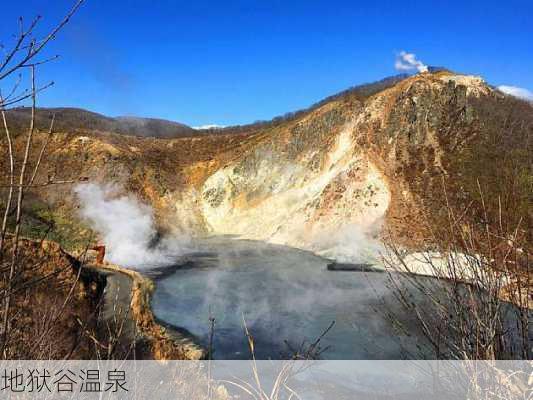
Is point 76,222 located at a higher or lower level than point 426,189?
lower

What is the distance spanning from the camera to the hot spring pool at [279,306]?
14.0 m

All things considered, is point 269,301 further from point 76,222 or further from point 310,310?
point 76,222

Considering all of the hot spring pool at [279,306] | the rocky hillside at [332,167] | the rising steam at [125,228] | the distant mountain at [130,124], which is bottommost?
the hot spring pool at [279,306]

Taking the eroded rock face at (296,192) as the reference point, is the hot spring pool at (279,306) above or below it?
below

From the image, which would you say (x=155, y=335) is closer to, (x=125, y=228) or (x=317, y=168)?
(x=125, y=228)

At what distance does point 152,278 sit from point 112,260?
6062 mm

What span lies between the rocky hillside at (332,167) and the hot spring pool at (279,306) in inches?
260

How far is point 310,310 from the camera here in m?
18.2

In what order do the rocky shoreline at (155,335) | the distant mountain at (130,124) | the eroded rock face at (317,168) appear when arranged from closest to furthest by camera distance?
the rocky shoreline at (155,335) → the eroded rock face at (317,168) → the distant mountain at (130,124)

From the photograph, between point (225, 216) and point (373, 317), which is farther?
point (225, 216)

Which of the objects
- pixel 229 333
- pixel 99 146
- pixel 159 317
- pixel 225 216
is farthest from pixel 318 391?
pixel 99 146

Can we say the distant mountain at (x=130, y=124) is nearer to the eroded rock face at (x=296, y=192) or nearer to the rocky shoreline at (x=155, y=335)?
the eroded rock face at (x=296, y=192)

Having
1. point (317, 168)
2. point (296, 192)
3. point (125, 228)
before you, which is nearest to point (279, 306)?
point (125, 228)

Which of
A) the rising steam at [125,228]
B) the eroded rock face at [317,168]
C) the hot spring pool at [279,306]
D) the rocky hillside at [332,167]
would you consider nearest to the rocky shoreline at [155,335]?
the hot spring pool at [279,306]
